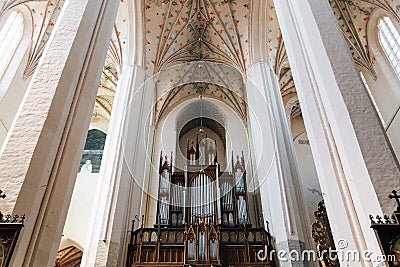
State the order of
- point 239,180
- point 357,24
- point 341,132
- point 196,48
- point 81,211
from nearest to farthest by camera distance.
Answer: point 341,132 < point 357,24 < point 239,180 < point 81,211 < point 196,48

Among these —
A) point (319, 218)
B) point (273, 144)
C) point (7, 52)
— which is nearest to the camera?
point (319, 218)

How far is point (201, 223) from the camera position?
335 inches

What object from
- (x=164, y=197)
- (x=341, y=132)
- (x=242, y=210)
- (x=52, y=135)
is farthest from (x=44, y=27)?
(x=341, y=132)

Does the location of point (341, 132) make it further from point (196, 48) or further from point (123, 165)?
point (196, 48)

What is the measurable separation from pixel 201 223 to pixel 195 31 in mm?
7868

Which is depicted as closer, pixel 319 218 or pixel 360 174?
pixel 360 174

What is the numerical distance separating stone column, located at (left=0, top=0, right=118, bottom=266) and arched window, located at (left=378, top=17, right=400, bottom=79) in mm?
8910

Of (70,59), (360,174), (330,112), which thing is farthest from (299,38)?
(70,59)

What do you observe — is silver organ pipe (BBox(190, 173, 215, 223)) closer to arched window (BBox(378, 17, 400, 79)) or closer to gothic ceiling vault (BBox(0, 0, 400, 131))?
gothic ceiling vault (BBox(0, 0, 400, 131))

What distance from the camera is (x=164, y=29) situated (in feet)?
38.9

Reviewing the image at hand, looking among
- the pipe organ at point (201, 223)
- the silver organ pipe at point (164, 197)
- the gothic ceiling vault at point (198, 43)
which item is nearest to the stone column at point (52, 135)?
the pipe organ at point (201, 223)

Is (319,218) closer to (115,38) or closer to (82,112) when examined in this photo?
(82,112)

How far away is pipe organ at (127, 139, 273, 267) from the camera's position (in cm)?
783

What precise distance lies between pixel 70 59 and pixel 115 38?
7129 mm
